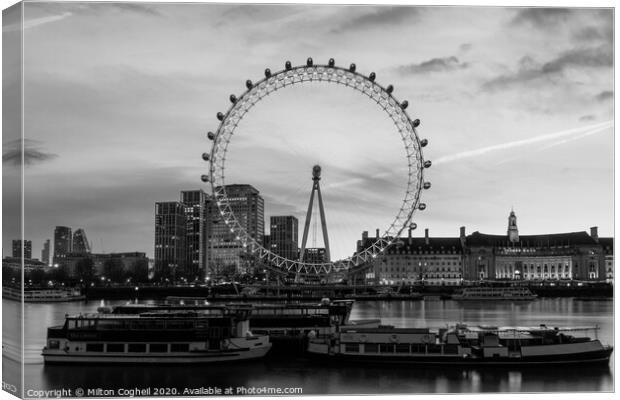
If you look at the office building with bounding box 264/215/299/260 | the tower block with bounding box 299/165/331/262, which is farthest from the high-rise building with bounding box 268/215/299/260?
the tower block with bounding box 299/165/331/262

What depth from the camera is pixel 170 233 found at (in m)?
96.6

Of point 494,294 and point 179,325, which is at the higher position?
point 179,325

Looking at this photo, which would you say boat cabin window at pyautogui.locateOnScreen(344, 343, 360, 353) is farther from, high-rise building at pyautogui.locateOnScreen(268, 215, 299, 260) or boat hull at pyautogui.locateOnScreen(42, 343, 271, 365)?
high-rise building at pyautogui.locateOnScreen(268, 215, 299, 260)

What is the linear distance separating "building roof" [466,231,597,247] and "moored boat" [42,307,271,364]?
57.0 m

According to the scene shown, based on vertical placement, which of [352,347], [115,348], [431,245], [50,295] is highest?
[431,245]

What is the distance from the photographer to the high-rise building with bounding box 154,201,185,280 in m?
95.1

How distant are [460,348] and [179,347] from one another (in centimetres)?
630

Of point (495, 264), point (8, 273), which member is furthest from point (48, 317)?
point (495, 264)

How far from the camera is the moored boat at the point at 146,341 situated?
17.2m

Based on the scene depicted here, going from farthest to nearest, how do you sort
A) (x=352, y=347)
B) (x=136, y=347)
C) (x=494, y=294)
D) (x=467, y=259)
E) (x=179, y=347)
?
(x=467, y=259), (x=494, y=294), (x=352, y=347), (x=179, y=347), (x=136, y=347)

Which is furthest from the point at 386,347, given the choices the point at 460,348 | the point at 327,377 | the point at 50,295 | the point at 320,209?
the point at 50,295

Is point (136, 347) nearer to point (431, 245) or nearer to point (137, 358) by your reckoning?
point (137, 358)

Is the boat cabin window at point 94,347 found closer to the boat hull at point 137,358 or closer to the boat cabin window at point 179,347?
the boat hull at point 137,358

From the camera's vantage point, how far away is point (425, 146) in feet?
80.5
